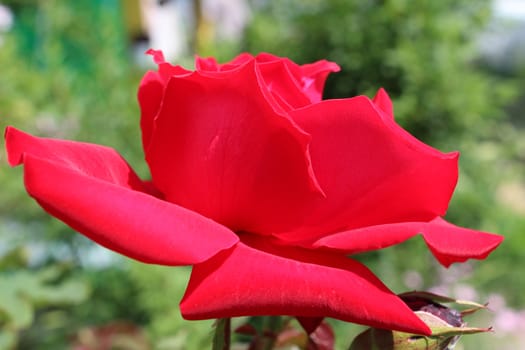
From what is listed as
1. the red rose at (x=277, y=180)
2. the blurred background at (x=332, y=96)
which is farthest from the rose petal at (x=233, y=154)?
the blurred background at (x=332, y=96)

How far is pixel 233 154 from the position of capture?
31cm

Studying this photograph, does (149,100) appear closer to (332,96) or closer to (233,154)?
(233,154)

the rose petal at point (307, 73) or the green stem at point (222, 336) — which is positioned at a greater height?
the rose petal at point (307, 73)

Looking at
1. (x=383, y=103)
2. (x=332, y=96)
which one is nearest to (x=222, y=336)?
(x=383, y=103)

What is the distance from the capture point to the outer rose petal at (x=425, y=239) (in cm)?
28

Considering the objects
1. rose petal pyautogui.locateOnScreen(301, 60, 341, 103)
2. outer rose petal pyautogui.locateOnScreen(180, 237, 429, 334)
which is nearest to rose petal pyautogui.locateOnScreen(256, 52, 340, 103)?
rose petal pyautogui.locateOnScreen(301, 60, 341, 103)

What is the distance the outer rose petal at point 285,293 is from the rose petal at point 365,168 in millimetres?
42

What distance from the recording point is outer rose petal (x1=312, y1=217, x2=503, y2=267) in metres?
0.28

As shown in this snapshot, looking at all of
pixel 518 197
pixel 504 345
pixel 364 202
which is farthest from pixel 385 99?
pixel 518 197

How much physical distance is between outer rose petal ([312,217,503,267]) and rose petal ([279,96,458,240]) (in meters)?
0.02

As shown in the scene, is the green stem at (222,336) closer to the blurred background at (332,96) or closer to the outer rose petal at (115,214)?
the outer rose petal at (115,214)

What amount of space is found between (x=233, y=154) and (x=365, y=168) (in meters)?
0.07

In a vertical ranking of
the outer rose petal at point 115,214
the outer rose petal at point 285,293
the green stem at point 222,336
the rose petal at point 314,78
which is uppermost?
the rose petal at point 314,78

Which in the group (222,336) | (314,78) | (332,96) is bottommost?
(332,96)
